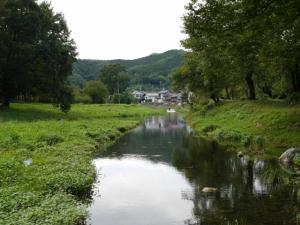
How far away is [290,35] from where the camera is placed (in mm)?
33031

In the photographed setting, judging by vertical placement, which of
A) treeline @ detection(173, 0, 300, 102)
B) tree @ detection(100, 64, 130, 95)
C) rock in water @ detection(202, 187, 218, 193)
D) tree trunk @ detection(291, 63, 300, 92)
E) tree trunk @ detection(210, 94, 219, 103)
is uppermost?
tree @ detection(100, 64, 130, 95)

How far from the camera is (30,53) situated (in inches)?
2397

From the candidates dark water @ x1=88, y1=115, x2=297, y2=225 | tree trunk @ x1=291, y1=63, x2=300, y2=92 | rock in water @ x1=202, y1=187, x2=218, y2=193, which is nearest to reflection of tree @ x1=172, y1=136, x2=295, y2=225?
dark water @ x1=88, y1=115, x2=297, y2=225

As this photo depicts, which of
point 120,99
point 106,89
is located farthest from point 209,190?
point 120,99

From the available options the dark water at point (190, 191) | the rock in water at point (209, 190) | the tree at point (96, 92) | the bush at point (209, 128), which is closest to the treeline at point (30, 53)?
the bush at point (209, 128)

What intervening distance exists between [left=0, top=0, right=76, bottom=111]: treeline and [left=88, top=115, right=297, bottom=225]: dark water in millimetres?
33814

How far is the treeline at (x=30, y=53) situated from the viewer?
2362 inches

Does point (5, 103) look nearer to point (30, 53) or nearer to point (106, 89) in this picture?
point (30, 53)

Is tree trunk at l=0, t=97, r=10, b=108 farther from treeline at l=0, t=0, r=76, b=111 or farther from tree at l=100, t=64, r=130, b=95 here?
tree at l=100, t=64, r=130, b=95

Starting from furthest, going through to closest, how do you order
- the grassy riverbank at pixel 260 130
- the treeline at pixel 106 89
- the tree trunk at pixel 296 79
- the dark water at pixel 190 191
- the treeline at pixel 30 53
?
1. the treeline at pixel 106 89
2. the treeline at pixel 30 53
3. the tree trunk at pixel 296 79
4. the grassy riverbank at pixel 260 130
5. the dark water at pixel 190 191

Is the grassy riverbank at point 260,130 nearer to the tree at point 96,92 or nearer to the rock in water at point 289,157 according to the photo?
the rock in water at point 289,157

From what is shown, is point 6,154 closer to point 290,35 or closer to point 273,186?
point 273,186

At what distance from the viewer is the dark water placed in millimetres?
15984

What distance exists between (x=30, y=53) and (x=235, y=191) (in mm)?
48339
